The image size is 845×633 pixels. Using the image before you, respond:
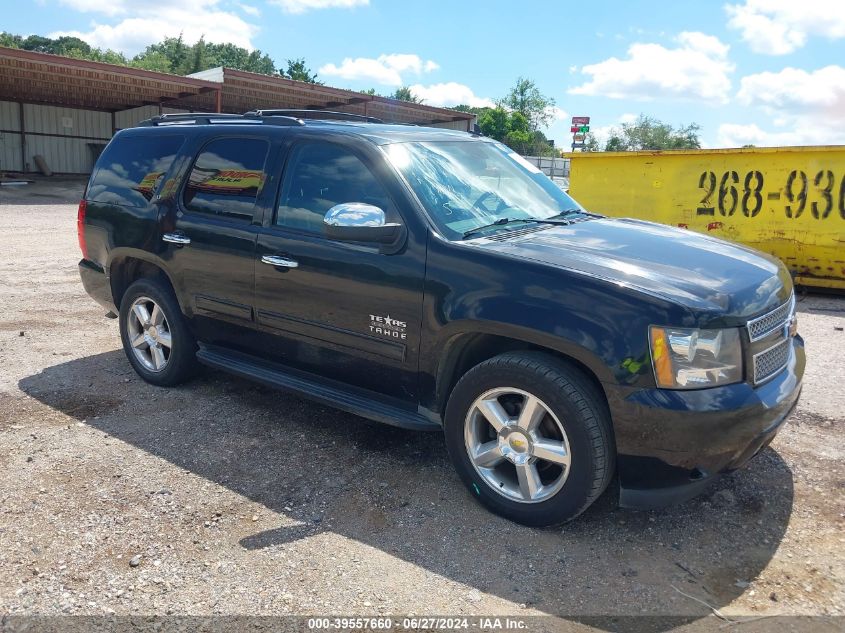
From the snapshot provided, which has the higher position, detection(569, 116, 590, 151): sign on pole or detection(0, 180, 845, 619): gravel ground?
detection(569, 116, 590, 151): sign on pole

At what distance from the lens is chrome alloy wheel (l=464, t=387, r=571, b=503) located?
Answer: 3.11 metres

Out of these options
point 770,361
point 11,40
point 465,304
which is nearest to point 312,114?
point 465,304

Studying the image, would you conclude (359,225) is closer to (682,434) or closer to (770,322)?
(682,434)

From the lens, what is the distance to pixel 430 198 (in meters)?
3.61

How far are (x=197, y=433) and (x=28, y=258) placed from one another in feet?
25.7

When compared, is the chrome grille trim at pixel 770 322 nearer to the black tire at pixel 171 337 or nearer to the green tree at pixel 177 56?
the black tire at pixel 171 337

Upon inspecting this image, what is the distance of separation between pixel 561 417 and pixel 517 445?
30cm

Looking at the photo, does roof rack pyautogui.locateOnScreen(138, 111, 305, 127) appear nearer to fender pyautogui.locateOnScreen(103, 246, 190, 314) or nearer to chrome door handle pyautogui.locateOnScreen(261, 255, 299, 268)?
chrome door handle pyautogui.locateOnScreen(261, 255, 299, 268)

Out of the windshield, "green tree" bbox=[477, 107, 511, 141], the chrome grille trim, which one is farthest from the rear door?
"green tree" bbox=[477, 107, 511, 141]

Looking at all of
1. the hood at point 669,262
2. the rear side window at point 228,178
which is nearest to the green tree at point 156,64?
the rear side window at point 228,178

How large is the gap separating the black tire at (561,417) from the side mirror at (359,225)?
83cm

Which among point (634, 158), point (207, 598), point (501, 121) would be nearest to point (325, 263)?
point (207, 598)

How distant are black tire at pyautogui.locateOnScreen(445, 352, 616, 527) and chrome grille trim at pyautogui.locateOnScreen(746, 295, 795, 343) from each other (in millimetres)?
722

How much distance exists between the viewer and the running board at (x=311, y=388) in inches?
141
